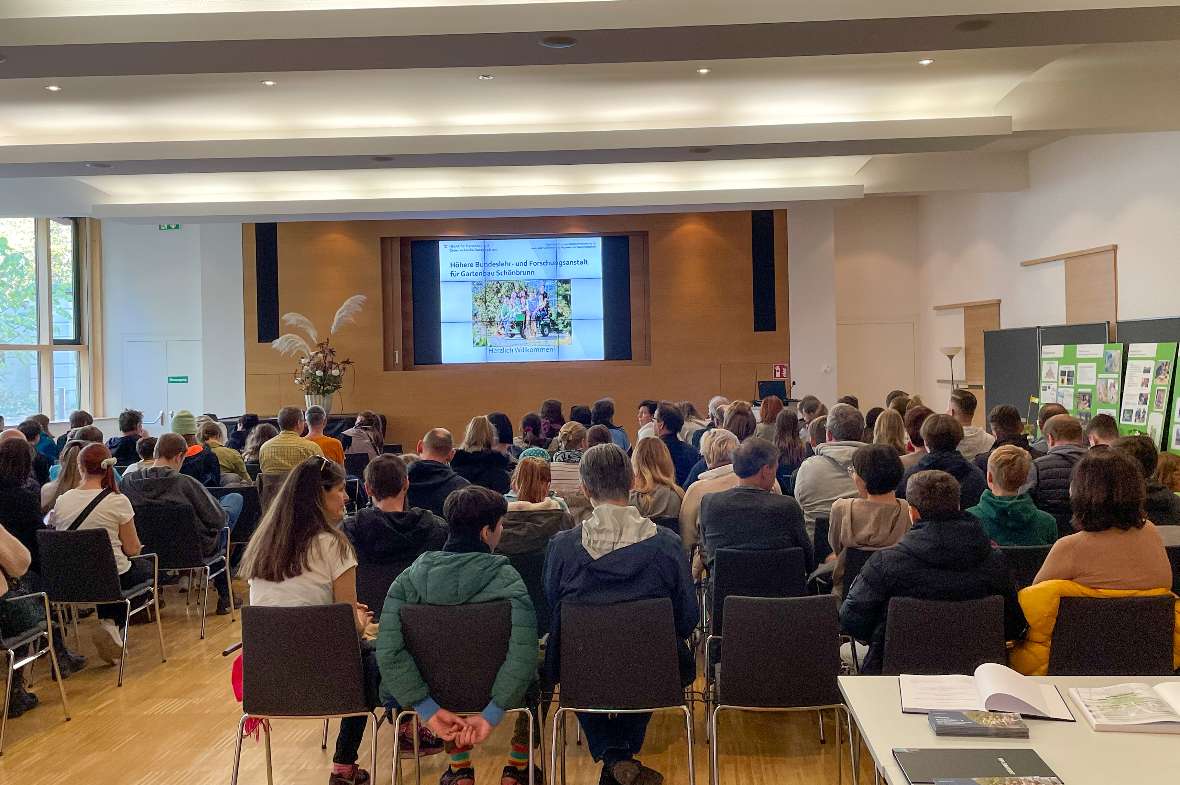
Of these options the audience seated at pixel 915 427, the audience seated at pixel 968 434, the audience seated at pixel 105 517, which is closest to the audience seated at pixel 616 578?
the audience seated at pixel 105 517

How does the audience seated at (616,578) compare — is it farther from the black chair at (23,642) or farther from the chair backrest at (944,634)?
the black chair at (23,642)

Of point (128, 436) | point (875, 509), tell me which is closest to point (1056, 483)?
point (875, 509)

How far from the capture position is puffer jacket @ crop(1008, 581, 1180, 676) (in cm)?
329

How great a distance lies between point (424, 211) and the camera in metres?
11.9

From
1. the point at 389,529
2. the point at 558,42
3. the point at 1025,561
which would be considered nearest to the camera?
the point at 1025,561

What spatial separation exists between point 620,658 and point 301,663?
41.7 inches

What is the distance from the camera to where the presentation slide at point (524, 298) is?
48.5 feet

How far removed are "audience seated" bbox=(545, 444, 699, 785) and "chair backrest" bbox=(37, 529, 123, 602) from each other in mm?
2771

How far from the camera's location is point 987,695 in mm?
2316

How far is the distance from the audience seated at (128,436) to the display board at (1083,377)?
8015mm

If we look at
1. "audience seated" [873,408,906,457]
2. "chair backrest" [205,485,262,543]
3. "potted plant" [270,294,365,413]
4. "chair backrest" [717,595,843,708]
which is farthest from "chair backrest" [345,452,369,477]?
"chair backrest" [717,595,843,708]

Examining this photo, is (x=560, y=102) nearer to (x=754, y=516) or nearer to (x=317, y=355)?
(x=754, y=516)

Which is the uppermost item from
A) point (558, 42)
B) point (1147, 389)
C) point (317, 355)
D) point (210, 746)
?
Answer: point (558, 42)

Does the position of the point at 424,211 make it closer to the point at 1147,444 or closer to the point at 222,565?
the point at 222,565
